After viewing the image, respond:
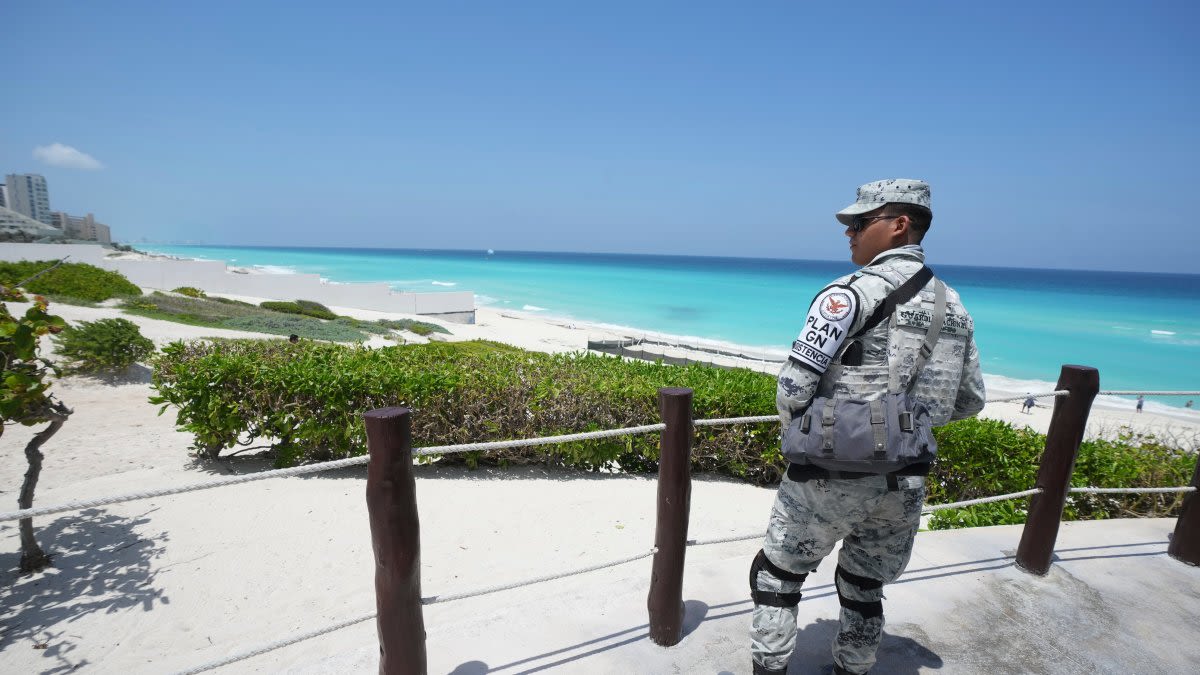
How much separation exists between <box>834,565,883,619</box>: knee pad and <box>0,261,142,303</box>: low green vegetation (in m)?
22.0

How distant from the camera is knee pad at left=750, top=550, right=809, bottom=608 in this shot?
87.8 inches

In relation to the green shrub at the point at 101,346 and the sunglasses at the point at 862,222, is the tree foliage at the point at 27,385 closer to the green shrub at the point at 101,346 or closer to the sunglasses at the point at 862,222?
the sunglasses at the point at 862,222

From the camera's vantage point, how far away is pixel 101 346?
33.2 ft

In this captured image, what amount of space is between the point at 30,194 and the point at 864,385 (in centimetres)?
10292

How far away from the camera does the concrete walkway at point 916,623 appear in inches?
104

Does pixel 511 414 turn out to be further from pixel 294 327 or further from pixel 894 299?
pixel 294 327

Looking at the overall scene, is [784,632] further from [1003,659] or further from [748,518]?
[748,518]

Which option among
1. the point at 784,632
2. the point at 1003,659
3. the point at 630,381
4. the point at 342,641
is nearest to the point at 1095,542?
the point at 1003,659

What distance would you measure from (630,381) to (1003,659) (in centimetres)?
414

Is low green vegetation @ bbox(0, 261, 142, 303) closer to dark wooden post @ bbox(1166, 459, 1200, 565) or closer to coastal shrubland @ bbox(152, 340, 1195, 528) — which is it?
coastal shrubland @ bbox(152, 340, 1195, 528)

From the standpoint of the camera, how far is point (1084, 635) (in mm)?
2924

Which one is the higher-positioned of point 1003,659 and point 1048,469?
point 1048,469

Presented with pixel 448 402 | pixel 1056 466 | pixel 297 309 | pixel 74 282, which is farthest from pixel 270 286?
pixel 1056 466

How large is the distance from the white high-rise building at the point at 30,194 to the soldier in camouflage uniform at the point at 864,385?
3627 inches
